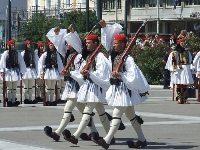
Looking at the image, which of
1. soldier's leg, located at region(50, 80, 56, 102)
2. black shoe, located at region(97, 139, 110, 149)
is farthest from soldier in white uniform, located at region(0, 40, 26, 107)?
black shoe, located at region(97, 139, 110, 149)

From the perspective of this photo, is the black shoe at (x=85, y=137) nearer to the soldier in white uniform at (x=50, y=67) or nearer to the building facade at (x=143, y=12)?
the soldier in white uniform at (x=50, y=67)

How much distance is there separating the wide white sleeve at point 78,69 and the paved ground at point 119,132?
3.75 feet

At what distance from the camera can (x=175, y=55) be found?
84.1ft

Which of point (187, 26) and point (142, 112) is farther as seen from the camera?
point (187, 26)

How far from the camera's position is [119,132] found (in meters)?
16.7

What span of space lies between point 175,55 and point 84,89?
1153 cm

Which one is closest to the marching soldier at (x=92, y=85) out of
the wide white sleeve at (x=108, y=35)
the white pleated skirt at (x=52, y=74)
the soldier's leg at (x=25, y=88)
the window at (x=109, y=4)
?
the wide white sleeve at (x=108, y=35)

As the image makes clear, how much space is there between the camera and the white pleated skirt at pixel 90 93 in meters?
14.3

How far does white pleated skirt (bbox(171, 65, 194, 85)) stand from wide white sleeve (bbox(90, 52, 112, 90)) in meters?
11.6

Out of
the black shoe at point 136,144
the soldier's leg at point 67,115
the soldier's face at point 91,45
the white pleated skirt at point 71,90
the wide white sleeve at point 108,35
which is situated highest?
the wide white sleeve at point 108,35

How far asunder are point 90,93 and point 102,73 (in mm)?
442

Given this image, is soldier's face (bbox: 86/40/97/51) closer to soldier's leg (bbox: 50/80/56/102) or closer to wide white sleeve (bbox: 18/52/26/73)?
wide white sleeve (bbox: 18/52/26/73)

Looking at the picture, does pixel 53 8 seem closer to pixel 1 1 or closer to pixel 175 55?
pixel 1 1

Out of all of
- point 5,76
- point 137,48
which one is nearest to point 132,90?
point 5,76
